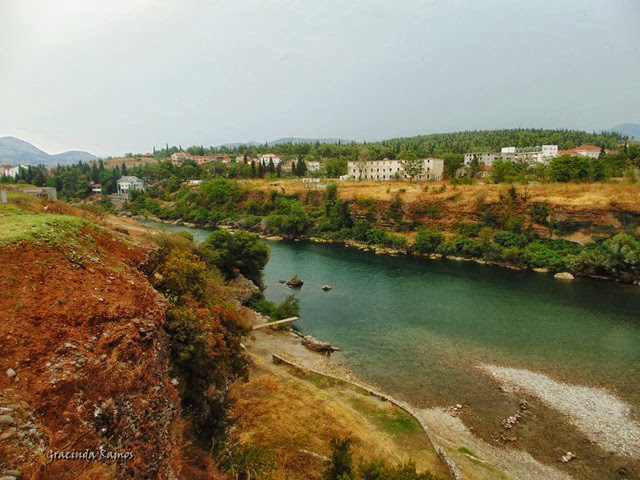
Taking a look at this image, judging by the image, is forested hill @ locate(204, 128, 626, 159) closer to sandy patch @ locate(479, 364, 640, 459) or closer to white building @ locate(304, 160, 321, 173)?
white building @ locate(304, 160, 321, 173)

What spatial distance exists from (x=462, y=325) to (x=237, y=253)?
19978 mm

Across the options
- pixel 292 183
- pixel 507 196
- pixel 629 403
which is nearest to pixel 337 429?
pixel 629 403

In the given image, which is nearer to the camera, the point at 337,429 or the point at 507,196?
the point at 337,429

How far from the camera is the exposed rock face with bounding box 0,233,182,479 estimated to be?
7109 millimetres

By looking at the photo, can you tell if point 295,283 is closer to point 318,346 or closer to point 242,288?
point 242,288

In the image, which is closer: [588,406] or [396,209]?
[588,406]

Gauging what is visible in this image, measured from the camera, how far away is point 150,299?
11.3 metres

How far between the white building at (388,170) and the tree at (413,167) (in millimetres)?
1981

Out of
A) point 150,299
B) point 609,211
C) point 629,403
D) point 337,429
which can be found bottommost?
point 629,403

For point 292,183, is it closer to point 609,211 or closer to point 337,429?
point 609,211

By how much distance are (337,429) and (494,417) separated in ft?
28.3

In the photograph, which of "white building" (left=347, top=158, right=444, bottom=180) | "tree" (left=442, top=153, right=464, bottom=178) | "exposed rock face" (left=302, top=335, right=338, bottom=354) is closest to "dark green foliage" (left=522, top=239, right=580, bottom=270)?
"exposed rock face" (left=302, top=335, right=338, bottom=354)

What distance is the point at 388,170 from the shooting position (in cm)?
9400

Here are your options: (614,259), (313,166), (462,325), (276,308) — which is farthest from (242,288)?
(313,166)
